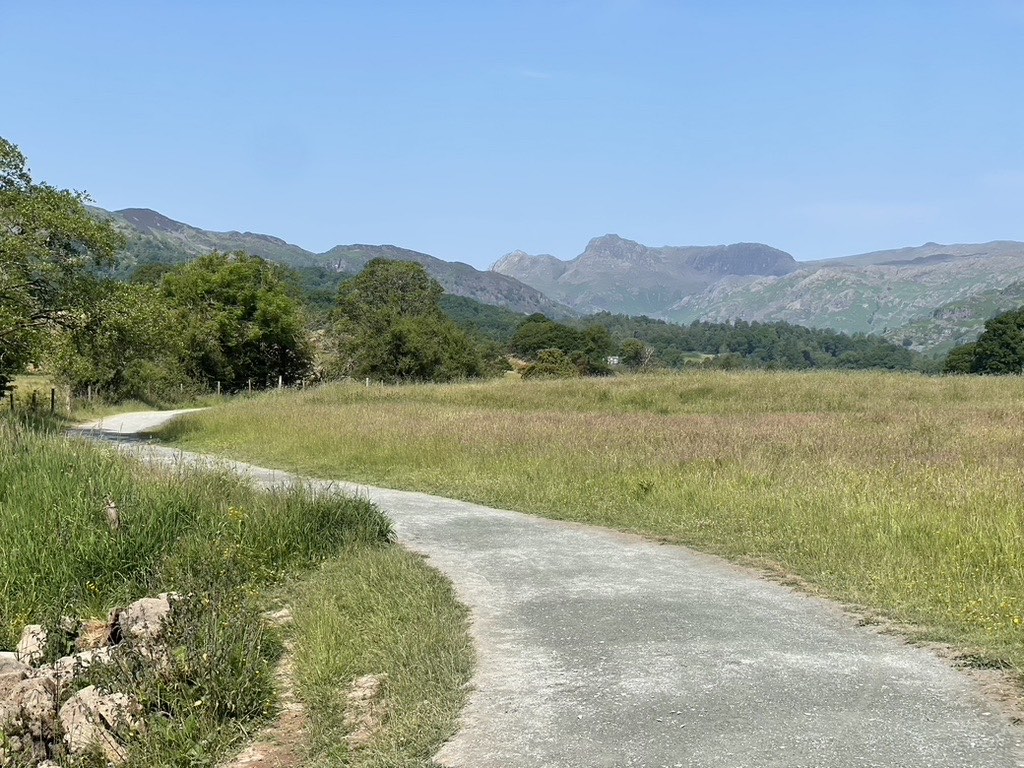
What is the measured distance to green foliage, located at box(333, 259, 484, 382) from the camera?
70.5 m

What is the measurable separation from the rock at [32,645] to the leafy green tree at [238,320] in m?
52.4

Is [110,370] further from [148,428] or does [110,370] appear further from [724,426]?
[724,426]

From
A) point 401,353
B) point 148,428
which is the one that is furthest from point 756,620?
point 401,353

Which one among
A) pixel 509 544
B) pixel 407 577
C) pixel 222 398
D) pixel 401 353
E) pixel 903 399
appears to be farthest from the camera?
pixel 401 353

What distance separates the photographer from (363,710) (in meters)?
5.69

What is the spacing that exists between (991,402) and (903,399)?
2.57 m

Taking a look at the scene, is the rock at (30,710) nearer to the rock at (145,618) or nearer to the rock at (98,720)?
the rock at (98,720)

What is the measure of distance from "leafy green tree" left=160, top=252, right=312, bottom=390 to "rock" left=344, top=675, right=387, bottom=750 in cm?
5437

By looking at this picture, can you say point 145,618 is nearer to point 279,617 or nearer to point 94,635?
point 94,635

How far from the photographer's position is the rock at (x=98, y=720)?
5785 mm

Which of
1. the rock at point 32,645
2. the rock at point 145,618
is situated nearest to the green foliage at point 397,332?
the rock at point 32,645

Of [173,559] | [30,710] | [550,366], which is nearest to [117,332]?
[173,559]

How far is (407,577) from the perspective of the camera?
8375 mm

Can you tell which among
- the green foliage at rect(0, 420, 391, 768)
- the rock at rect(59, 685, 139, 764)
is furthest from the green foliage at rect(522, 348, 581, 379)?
the rock at rect(59, 685, 139, 764)
